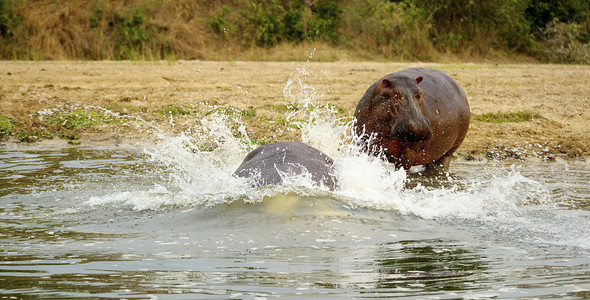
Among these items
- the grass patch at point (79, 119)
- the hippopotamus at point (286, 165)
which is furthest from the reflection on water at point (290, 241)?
the grass patch at point (79, 119)

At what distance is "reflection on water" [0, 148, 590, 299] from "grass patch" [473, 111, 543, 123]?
328 centimetres

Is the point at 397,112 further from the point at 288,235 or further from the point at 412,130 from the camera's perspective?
the point at 288,235

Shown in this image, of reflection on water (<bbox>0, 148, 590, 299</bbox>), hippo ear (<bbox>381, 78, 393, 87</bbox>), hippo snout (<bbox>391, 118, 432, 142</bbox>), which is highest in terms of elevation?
hippo ear (<bbox>381, 78, 393, 87</bbox>)

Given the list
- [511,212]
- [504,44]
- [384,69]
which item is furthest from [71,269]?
[504,44]

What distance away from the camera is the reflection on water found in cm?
353

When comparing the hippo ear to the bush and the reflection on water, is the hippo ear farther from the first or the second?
the bush

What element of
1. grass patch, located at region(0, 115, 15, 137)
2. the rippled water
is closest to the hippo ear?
the rippled water

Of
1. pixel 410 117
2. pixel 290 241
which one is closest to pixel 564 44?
pixel 410 117

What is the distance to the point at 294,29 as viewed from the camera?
2161cm

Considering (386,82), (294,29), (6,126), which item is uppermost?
(386,82)

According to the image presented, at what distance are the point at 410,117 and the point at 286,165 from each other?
1.24 metres

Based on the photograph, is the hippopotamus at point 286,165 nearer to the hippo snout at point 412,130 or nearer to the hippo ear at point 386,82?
the hippo snout at point 412,130

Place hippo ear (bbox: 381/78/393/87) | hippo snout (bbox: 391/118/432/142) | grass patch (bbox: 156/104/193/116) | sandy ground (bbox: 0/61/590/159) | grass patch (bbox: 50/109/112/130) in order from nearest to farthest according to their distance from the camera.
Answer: hippo snout (bbox: 391/118/432/142), hippo ear (bbox: 381/78/393/87), sandy ground (bbox: 0/61/590/159), grass patch (bbox: 50/109/112/130), grass patch (bbox: 156/104/193/116)

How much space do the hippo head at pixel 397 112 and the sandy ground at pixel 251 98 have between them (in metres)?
2.62
